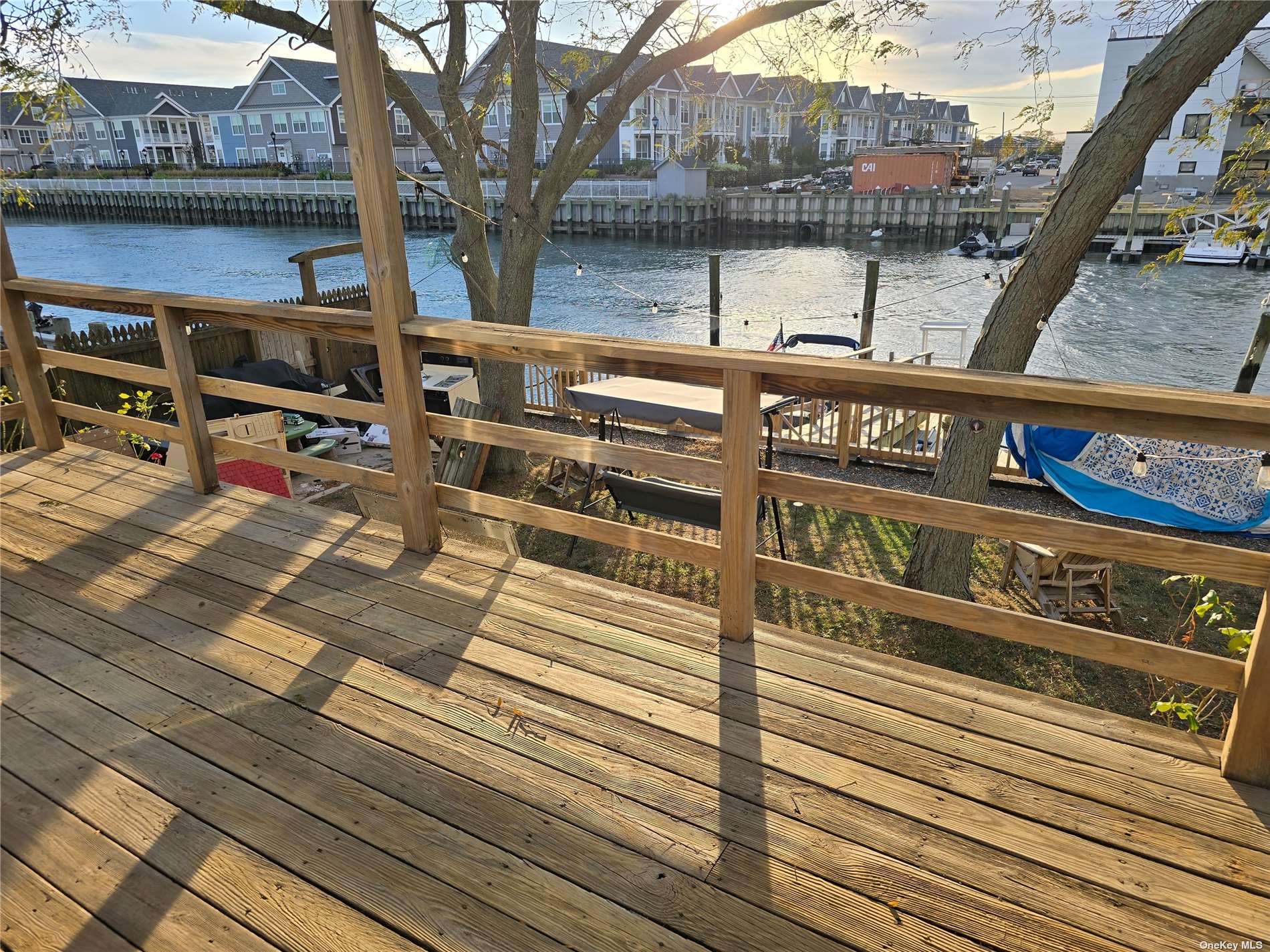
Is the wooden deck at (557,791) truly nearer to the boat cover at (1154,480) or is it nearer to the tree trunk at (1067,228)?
the tree trunk at (1067,228)

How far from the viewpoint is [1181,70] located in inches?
167

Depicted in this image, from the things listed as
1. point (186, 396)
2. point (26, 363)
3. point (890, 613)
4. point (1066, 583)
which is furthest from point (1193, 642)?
point (26, 363)

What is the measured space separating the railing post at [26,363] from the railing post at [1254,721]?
218 inches

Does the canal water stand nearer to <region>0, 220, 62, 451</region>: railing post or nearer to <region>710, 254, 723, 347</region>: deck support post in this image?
<region>710, 254, 723, 347</region>: deck support post

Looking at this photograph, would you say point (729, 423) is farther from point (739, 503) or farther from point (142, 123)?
point (142, 123)

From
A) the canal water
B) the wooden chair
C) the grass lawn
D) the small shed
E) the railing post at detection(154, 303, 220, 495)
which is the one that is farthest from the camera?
the small shed

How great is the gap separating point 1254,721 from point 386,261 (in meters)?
3.06

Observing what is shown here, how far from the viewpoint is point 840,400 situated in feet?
8.21

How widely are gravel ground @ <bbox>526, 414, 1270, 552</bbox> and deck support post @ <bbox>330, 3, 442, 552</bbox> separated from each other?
4.14 metres

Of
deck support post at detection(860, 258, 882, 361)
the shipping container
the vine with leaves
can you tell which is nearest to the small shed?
the shipping container

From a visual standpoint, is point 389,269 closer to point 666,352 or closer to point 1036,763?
point 666,352

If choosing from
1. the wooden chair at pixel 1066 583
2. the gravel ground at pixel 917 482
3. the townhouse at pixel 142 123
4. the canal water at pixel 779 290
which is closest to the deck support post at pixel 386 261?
the gravel ground at pixel 917 482

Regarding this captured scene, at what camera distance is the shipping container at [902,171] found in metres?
44.4

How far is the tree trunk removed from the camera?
418 cm
